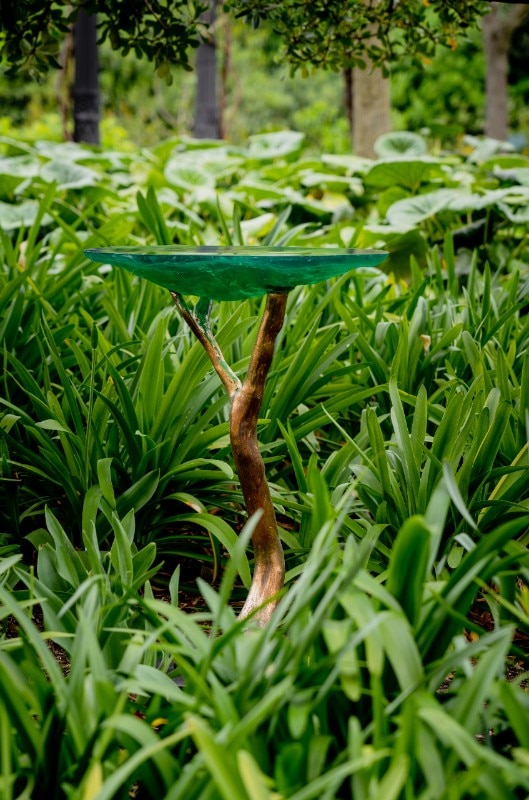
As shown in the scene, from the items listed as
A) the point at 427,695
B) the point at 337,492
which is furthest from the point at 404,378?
the point at 427,695

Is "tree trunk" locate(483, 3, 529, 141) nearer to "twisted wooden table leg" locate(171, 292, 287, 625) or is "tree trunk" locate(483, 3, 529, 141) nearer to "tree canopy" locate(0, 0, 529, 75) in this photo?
"tree canopy" locate(0, 0, 529, 75)

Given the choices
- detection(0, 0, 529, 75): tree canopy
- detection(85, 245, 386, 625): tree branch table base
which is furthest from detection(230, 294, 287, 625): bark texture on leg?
detection(0, 0, 529, 75): tree canopy

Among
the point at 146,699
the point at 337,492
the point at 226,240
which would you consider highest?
the point at 226,240

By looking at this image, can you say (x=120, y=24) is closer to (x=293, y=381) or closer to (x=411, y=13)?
(x=411, y=13)

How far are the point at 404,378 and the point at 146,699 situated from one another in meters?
1.34

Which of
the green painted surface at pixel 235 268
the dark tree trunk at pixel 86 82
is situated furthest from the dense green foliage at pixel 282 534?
the dark tree trunk at pixel 86 82

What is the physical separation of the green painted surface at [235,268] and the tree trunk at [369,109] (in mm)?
5498

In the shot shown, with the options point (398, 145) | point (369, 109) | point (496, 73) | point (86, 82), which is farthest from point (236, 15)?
point (496, 73)

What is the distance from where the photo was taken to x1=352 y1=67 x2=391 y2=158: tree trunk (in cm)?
683

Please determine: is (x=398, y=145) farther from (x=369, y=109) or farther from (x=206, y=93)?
(x=206, y=93)

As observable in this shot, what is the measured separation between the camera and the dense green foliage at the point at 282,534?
1.17 m

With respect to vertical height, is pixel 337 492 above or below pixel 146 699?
above

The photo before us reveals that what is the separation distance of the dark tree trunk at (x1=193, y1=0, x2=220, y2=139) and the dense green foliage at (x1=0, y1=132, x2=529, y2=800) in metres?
5.13

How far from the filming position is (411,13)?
298cm
